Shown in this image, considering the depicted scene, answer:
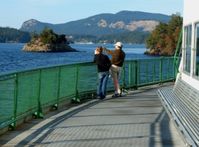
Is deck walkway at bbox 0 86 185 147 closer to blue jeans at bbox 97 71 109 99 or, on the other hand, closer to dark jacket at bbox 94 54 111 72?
blue jeans at bbox 97 71 109 99

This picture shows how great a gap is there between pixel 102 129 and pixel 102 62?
5.89 m

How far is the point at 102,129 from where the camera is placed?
34.8ft

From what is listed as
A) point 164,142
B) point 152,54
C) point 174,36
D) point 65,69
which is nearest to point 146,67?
point 65,69

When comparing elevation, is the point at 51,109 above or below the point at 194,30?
below

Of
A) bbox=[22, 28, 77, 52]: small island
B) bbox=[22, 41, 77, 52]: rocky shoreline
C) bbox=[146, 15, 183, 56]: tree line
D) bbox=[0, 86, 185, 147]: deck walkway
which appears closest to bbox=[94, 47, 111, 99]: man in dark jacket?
bbox=[0, 86, 185, 147]: deck walkway

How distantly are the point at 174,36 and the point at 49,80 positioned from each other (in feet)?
425

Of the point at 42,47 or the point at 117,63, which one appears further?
the point at 42,47

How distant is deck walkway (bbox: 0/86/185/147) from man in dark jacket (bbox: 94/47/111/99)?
198cm

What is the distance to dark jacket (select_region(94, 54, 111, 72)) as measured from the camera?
16.3 m

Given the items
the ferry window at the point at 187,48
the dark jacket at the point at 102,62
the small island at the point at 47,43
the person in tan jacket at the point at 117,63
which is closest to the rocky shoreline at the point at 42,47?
the small island at the point at 47,43

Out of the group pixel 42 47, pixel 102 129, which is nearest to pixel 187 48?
pixel 102 129

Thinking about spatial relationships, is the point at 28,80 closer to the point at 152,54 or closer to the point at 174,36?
the point at 174,36

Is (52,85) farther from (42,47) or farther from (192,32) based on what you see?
(42,47)

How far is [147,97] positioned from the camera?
1695 cm
